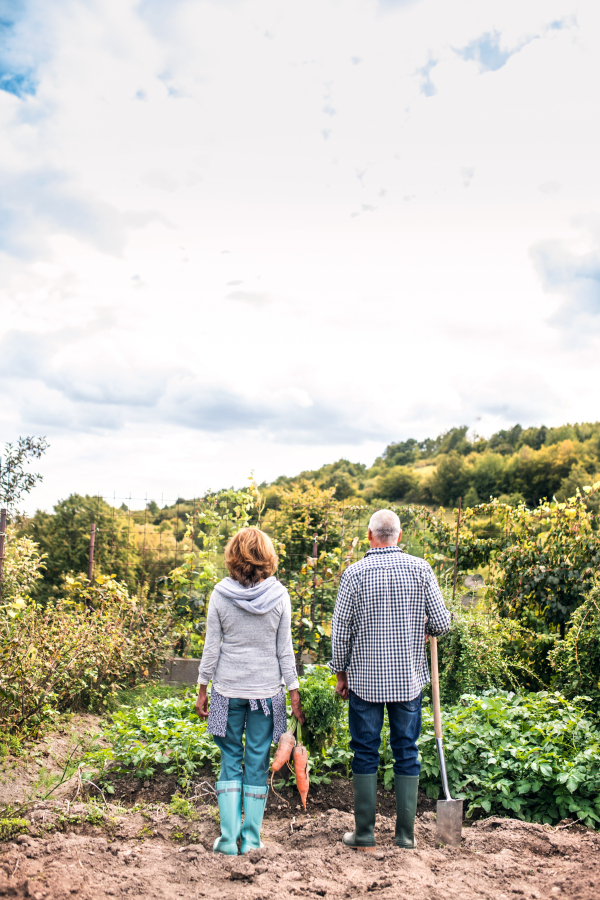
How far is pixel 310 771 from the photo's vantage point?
12.0 feet

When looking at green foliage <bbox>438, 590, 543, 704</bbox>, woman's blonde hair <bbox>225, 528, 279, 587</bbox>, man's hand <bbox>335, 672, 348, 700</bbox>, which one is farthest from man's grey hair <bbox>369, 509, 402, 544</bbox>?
green foliage <bbox>438, 590, 543, 704</bbox>

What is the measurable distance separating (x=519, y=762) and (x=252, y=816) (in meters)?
1.52

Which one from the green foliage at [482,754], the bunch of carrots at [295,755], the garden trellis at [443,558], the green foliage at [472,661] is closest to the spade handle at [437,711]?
the green foliage at [482,754]

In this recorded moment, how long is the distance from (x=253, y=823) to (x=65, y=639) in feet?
8.77

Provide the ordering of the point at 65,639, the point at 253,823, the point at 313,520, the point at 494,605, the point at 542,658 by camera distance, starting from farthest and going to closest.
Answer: the point at 313,520, the point at 494,605, the point at 542,658, the point at 65,639, the point at 253,823

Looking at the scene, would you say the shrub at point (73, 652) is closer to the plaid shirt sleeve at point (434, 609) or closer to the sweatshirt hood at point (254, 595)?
the sweatshirt hood at point (254, 595)

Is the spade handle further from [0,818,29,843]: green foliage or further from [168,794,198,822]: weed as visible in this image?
[0,818,29,843]: green foliage

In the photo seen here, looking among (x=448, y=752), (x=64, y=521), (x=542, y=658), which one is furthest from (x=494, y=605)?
(x=64, y=521)

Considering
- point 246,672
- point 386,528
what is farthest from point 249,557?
point 386,528

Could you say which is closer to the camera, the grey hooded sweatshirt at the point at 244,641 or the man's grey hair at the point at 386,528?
the grey hooded sweatshirt at the point at 244,641

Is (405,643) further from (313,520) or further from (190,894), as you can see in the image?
(313,520)

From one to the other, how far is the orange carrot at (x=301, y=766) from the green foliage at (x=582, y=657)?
97.2 inches

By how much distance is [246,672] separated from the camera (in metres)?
2.86

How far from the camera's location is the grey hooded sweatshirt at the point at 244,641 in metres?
2.85
